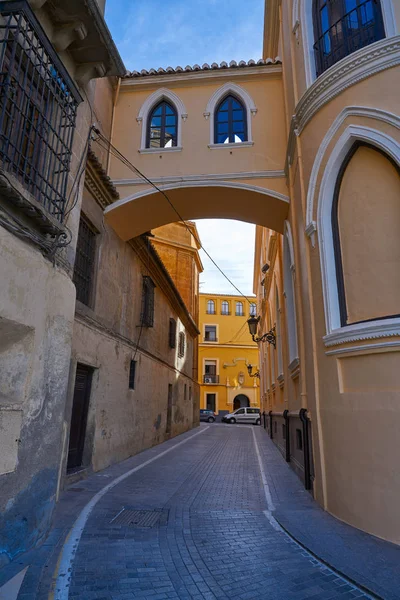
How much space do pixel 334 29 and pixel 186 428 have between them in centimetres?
1908

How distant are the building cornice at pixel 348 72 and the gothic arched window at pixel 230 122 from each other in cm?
328

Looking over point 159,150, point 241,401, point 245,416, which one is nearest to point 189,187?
point 159,150

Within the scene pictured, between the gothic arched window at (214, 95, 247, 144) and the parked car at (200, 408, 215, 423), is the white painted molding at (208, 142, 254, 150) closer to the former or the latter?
the gothic arched window at (214, 95, 247, 144)

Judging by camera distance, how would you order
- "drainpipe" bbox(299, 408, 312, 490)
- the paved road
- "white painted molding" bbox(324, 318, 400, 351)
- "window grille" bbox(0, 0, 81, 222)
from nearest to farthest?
1. the paved road
2. "window grille" bbox(0, 0, 81, 222)
3. "white painted molding" bbox(324, 318, 400, 351)
4. "drainpipe" bbox(299, 408, 312, 490)

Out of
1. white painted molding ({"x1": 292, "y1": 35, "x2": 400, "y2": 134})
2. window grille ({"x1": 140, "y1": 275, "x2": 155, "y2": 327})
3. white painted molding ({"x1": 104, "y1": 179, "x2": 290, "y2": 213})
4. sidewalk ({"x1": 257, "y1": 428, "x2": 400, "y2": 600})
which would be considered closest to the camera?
sidewalk ({"x1": 257, "y1": 428, "x2": 400, "y2": 600})

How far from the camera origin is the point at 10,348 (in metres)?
4.00

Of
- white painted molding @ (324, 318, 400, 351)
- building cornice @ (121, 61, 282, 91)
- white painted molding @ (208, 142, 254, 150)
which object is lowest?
white painted molding @ (324, 318, 400, 351)

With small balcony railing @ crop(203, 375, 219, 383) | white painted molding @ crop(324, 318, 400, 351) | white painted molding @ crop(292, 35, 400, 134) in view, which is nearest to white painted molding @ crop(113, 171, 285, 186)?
white painted molding @ crop(292, 35, 400, 134)

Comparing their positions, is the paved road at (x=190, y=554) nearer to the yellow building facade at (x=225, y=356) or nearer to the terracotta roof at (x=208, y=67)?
the terracotta roof at (x=208, y=67)

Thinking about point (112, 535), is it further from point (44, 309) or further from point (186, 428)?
point (186, 428)

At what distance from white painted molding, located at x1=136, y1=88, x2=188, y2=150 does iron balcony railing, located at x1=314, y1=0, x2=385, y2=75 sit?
14.5 ft

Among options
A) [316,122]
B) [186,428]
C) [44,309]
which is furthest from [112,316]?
[186,428]

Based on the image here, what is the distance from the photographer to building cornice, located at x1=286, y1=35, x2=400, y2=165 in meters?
5.71

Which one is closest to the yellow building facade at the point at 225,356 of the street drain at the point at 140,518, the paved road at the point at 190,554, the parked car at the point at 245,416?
the parked car at the point at 245,416
